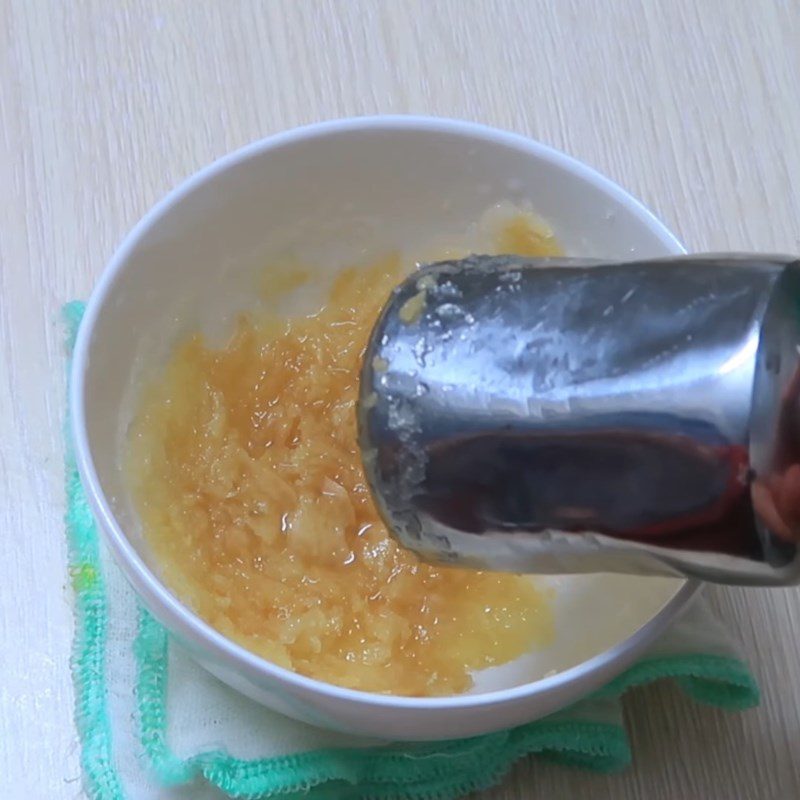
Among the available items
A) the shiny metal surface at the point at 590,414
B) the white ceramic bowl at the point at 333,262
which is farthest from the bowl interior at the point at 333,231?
the shiny metal surface at the point at 590,414

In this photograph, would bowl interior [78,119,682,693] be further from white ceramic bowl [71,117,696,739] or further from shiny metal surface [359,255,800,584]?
shiny metal surface [359,255,800,584]

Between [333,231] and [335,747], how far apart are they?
1.22 feet

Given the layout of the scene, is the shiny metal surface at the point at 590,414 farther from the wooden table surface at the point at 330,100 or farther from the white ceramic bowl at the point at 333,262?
the wooden table surface at the point at 330,100

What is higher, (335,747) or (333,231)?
(333,231)

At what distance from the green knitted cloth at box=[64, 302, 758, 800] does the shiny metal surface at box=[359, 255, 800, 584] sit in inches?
4.9

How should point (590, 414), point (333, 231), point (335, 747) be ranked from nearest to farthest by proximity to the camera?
1. point (590, 414)
2. point (335, 747)
3. point (333, 231)

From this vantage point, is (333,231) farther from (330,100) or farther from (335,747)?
(335,747)

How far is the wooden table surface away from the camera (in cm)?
85

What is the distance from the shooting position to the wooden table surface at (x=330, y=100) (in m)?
0.85

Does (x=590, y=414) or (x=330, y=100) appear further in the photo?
(x=330, y=100)

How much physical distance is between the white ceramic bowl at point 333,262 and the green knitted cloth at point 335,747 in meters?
Result: 0.03

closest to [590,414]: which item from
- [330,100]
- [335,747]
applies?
[335,747]

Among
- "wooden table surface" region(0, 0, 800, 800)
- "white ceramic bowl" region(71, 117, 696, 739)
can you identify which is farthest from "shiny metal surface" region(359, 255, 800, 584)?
"wooden table surface" region(0, 0, 800, 800)

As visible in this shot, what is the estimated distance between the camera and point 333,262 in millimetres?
854
